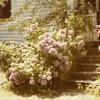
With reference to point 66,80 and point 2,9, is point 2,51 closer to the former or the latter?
point 66,80

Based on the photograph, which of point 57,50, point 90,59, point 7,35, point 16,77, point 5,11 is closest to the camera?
point 16,77

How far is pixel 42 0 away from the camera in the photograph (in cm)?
1603

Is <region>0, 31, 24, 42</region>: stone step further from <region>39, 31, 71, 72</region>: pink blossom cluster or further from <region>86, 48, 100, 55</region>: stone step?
<region>39, 31, 71, 72</region>: pink blossom cluster

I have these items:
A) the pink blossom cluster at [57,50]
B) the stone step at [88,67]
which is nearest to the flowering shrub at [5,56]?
the pink blossom cluster at [57,50]

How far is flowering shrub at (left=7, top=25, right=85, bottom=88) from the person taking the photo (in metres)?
11.6

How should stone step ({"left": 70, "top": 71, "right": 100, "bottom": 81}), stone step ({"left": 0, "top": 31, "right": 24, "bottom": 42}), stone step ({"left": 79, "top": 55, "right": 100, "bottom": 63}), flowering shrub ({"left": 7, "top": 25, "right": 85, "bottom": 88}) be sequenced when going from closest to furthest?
flowering shrub ({"left": 7, "top": 25, "right": 85, "bottom": 88}) < stone step ({"left": 70, "top": 71, "right": 100, "bottom": 81}) < stone step ({"left": 79, "top": 55, "right": 100, "bottom": 63}) < stone step ({"left": 0, "top": 31, "right": 24, "bottom": 42})

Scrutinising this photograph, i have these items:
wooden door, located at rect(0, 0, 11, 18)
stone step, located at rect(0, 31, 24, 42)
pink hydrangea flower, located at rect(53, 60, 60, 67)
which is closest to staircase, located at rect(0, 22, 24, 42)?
stone step, located at rect(0, 31, 24, 42)

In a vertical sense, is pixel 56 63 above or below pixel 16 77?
above

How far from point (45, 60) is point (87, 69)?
5.05ft

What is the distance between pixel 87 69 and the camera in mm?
12758

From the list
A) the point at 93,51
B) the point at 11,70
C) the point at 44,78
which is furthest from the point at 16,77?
the point at 93,51

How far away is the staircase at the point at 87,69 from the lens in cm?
1203

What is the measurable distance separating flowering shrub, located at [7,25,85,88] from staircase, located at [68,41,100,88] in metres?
0.35

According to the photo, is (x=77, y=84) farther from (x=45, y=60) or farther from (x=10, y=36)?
(x=10, y=36)
